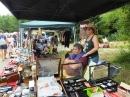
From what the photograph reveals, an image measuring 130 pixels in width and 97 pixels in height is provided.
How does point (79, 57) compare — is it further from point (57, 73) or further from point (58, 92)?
point (58, 92)

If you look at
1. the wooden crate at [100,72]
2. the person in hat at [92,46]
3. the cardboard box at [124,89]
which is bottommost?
the cardboard box at [124,89]

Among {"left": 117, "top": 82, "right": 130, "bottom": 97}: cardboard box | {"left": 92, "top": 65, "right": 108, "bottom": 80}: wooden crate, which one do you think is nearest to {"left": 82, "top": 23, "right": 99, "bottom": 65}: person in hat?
{"left": 92, "top": 65, "right": 108, "bottom": 80}: wooden crate

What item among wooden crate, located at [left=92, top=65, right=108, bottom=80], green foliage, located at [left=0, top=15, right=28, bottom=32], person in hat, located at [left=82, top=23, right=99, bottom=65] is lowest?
wooden crate, located at [left=92, top=65, right=108, bottom=80]

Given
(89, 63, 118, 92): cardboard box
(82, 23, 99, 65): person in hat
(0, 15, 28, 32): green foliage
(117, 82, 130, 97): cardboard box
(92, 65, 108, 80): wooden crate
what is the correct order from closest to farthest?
(117, 82, 130, 97): cardboard box
(89, 63, 118, 92): cardboard box
(92, 65, 108, 80): wooden crate
(82, 23, 99, 65): person in hat
(0, 15, 28, 32): green foliage

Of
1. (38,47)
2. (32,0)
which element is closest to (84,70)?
(32,0)

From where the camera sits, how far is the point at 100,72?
6.30ft

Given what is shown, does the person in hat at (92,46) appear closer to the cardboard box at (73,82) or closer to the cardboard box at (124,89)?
the cardboard box at (73,82)

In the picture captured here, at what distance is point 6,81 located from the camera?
6.92 feet

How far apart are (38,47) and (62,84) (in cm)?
673

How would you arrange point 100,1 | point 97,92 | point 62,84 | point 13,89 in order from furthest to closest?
1. point 100,1
2. point 13,89
3. point 62,84
4. point 97,92

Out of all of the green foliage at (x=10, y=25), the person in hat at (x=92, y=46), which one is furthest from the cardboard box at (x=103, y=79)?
the green foliage at (x=10, y=25)

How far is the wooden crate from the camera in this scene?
189 centimetres

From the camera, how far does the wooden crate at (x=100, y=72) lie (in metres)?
1.89

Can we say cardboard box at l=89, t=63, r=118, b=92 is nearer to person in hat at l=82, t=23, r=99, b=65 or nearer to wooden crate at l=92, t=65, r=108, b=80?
wooden crate at l=92, t=65, r=108, b=80
